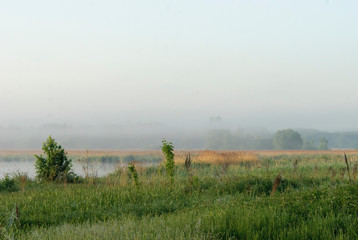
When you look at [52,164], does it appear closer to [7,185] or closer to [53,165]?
[53,165]

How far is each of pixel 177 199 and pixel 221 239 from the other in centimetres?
442

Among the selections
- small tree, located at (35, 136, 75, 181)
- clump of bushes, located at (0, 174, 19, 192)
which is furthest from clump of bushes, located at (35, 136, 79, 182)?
clump of bushes, located at (0, 174, 19, 192)

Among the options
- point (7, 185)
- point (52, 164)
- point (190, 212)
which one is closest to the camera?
point (190, 212)

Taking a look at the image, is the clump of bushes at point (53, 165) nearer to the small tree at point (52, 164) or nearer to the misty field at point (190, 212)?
the small tree at point (52, 164)

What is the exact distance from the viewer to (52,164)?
1606cm

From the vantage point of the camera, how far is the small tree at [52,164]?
628 inches

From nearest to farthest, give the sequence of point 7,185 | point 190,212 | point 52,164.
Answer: point 190,212 → point 7,185 → point 52,164

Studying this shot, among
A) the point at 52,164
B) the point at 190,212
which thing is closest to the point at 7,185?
the point at 52,164

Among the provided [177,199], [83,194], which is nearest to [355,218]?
[177,199]

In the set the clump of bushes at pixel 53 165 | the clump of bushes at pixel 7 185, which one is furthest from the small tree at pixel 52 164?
the clump of bushes at pixel 7 185

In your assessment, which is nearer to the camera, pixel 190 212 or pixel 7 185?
pixel 190 212

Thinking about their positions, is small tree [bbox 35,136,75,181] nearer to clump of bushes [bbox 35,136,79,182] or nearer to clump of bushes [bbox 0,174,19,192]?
clump of bushes [bbox 35,136,79,182]

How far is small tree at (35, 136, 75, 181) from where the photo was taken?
16.0 meters

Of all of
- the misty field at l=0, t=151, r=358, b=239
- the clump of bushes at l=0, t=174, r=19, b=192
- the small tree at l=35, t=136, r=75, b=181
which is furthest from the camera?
the small tree at l=35, t=136, r=75, b=181
